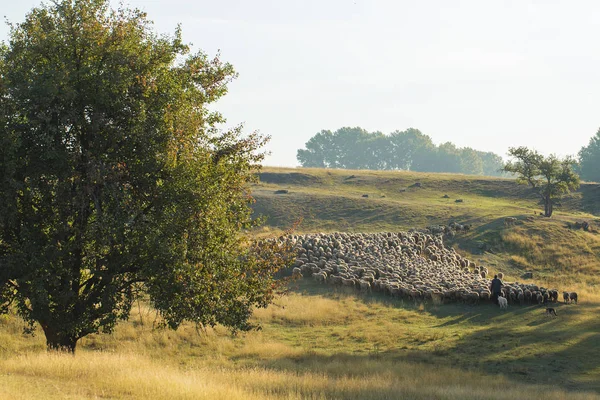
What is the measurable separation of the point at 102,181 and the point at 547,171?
64.7m

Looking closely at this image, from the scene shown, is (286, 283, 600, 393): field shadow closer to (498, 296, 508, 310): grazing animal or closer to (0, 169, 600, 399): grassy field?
(0, 169, 600, 399): grassy field

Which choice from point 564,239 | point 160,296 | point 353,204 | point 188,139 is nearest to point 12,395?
point 160,296

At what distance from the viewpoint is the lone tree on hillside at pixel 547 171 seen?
7281cm

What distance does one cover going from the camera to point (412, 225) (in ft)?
230

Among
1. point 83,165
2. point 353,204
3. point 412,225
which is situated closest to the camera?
point 83,165

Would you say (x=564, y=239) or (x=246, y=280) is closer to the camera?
(x=246, y=280)

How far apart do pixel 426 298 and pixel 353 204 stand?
141ft

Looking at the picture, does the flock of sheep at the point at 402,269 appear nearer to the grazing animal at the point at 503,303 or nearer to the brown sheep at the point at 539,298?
the brown sheep at the point at 539,298

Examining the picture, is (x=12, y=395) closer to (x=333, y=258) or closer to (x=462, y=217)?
(x=333, y=258)

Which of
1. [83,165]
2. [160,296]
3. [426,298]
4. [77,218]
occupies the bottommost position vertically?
[426,298]

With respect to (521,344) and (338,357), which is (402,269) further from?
(338,357)

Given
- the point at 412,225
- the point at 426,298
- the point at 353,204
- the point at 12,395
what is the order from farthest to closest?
the point at 353,204 < the point at 412,225 < the point at 426,298 < the point at 12,395

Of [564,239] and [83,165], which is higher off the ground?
[83,165]

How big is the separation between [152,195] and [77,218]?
2.61 meters
